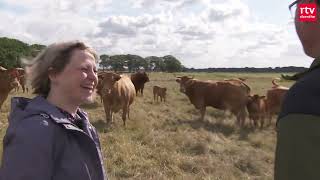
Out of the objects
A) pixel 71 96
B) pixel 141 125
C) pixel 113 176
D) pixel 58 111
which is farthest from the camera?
pixel 141 125

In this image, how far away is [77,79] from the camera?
2742 millimetres

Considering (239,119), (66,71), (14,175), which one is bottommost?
(239,119)

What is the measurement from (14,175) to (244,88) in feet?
55.6

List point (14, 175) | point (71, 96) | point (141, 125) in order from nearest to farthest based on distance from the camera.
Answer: point (14, 175) → point (71, 96) → point (141, 125)

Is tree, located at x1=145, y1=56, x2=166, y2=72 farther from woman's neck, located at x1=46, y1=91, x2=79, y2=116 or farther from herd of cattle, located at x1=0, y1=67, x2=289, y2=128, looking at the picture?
woman's neck, located at x1=46, y1=91, x2=79, y2=116

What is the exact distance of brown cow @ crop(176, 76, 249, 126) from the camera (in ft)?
60.5

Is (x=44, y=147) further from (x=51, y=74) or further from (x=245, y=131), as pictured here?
(x=245, y=131)

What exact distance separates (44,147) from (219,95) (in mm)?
17126

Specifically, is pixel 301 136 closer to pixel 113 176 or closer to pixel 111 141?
pixel 113 176

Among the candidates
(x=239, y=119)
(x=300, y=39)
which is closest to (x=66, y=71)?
(x=300, y=39)

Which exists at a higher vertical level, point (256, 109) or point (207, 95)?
point (207, 95)

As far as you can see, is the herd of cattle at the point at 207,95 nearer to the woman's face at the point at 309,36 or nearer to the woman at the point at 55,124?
the woman at the point at 55,124

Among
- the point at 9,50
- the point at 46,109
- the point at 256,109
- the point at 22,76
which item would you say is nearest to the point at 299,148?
the point at 46,109

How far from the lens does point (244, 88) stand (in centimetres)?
1864
